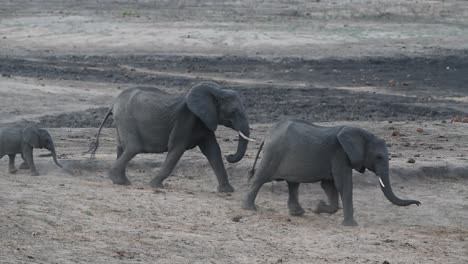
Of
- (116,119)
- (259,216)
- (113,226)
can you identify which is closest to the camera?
(113,226)

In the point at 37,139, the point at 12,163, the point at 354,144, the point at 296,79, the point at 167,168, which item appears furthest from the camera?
the point at 296,79

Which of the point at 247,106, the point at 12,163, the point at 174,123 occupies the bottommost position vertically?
the point at 247,106

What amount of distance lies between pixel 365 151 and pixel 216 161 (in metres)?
2.31

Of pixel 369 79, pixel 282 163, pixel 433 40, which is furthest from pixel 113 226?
pixel 433 40

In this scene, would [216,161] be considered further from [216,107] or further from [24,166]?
[24,166]

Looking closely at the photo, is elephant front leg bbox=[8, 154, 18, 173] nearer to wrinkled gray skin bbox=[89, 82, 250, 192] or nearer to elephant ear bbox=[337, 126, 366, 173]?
wrinkled gray skin bbox=[89, 82, 250, 192]

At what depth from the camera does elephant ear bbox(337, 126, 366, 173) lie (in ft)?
44.9

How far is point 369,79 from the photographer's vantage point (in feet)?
90.6

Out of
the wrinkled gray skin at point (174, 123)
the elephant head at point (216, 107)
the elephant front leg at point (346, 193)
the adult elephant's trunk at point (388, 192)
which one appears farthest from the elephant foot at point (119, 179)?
the adult elephant's trunk at point (388, 192)

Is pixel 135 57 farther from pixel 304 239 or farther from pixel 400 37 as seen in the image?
pixel 304 239

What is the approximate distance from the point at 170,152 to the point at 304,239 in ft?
11.8

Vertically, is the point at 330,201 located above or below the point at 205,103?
below

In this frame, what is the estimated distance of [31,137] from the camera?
1584cm

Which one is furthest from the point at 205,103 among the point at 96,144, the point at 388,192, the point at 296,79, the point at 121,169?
the point at 296,79
